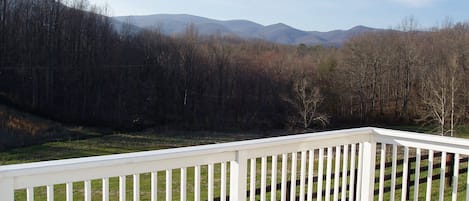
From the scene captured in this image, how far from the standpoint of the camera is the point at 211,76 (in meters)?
25.5

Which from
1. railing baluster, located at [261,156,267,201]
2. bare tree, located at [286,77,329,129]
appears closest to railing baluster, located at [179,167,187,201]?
railing baluster, located at [261,156,267,201]

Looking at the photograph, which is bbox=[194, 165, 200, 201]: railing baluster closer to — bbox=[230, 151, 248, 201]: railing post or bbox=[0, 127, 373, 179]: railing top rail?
bbox=[0, 127, 373, 179]: railing top rail

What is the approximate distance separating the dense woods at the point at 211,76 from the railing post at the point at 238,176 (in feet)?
67.1

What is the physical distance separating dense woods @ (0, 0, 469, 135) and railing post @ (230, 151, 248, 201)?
67.1ft

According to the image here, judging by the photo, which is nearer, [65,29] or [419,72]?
[65,29]

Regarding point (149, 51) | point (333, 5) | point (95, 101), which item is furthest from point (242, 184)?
point (149, 51)

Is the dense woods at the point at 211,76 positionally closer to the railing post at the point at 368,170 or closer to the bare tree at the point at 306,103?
the bare tree at the point at 306,103

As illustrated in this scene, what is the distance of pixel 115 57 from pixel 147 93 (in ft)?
8.62

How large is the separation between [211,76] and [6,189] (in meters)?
24.3

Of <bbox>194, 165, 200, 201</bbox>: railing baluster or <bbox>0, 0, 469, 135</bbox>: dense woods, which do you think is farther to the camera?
<bbox>0, 0, 469, 135</bbox>: dense woods

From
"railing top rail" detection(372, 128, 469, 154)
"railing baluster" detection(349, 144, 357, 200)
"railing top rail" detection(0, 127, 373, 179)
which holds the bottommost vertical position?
"railing baluster" detection(349, 144, 357, 200)

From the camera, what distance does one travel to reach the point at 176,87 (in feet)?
81.6

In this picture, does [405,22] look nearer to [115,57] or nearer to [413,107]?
[413,107]

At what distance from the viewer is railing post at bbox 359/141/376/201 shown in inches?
103
